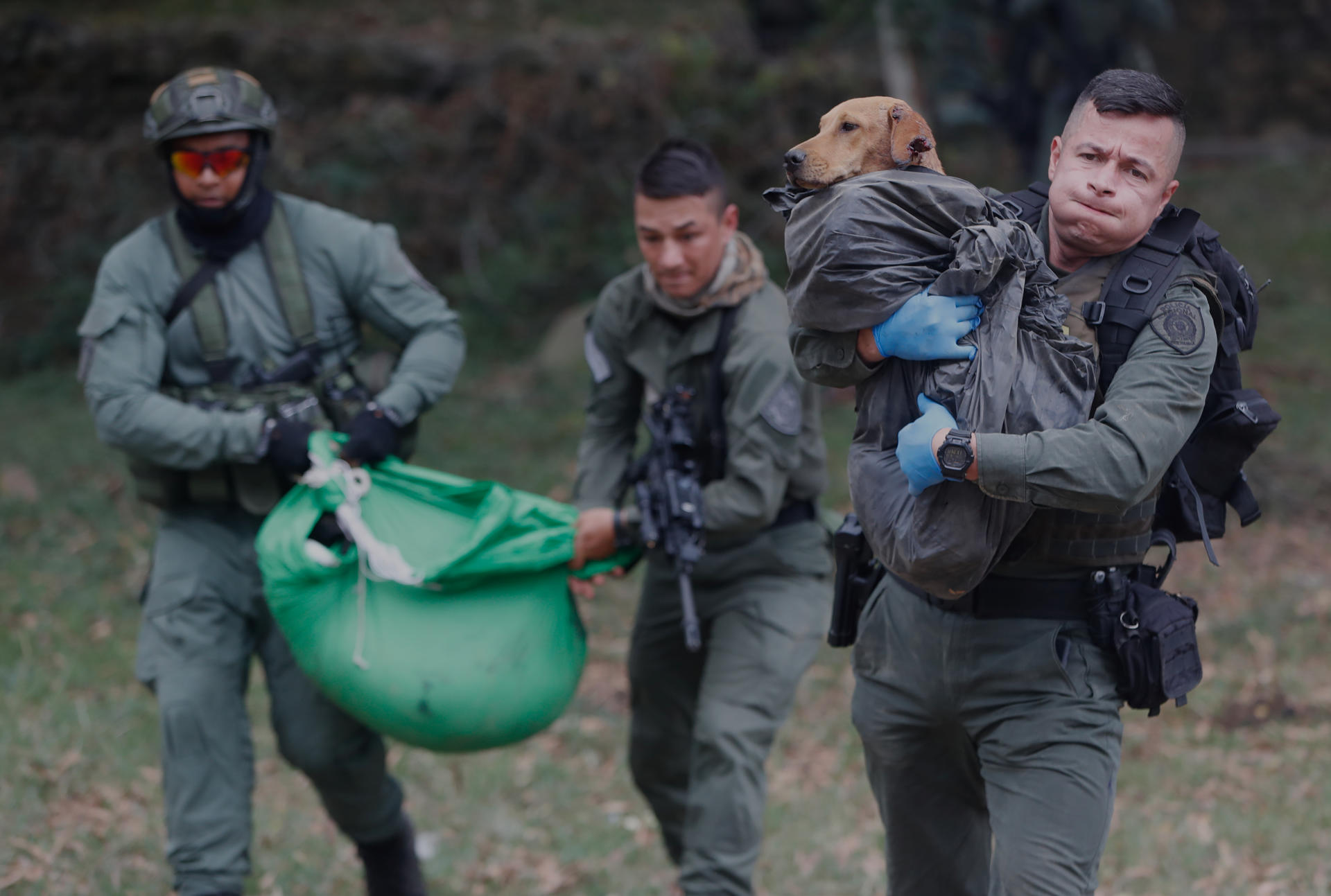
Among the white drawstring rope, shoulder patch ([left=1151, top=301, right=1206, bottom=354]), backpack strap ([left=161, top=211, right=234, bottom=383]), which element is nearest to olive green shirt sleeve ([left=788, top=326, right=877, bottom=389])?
shoulder patch ([left=1151, top=301, right=1206, bottom=354])

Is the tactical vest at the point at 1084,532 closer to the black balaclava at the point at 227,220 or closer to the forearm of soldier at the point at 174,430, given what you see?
the forearm of soldier at the point at 174,430

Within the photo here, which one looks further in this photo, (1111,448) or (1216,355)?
(1216,355)

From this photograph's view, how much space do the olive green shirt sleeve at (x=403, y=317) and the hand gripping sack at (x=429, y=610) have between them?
391mm

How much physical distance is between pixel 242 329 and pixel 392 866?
64.5 inches

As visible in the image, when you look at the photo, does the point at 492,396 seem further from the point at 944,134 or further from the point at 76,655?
the point at 944,134

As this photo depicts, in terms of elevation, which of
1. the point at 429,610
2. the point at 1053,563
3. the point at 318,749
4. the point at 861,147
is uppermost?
the point at 861,147

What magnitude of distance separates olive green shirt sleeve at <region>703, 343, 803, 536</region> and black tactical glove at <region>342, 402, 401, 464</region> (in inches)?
35.1

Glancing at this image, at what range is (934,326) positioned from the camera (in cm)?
242

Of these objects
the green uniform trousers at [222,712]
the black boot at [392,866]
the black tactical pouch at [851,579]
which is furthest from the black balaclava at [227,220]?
the black tactical pouch at [851,579]

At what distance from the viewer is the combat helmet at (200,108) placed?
3.83 m

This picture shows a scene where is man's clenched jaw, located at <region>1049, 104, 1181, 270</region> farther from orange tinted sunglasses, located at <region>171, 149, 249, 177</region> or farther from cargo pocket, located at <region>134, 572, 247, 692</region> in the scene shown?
cargo pocket, located at <region>134, 572, 247, 692</region>

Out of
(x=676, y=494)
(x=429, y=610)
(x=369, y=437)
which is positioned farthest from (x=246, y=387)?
(x=676, y=494)

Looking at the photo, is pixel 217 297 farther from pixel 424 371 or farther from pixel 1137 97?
pixel 1137 97

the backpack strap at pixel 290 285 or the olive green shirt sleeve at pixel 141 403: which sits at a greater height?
the backpack strap at pixel 290 285
